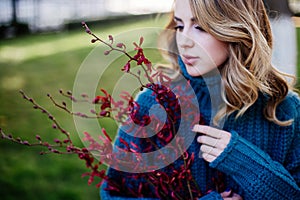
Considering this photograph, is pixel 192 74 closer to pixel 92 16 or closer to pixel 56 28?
pixel 56 28

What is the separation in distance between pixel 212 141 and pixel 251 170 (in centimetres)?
15

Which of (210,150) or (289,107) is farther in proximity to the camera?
(289,107)

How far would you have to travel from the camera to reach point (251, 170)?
1466mm

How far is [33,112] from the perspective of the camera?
3994 millimetres

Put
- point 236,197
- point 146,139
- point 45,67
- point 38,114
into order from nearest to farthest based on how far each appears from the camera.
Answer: point 146,139, point 236,197, point 38,114, point 45,67

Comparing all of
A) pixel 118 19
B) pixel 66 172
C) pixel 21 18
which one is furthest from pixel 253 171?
pixel 21 18

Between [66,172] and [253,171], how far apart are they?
5.99ft

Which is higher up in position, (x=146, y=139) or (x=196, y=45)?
(x=196, y=45)

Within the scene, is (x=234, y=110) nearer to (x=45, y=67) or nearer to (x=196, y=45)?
(x=196, y=45)

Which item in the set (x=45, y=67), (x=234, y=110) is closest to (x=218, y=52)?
(x=234, y=110)

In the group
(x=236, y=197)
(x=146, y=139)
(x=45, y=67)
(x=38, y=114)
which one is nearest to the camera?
(x=146, y=139)

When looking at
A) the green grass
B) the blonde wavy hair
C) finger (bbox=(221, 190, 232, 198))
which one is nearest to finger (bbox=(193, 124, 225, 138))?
the blonde wavy hair

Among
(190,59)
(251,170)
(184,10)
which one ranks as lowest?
(251,170)

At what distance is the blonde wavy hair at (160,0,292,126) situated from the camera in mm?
1451
